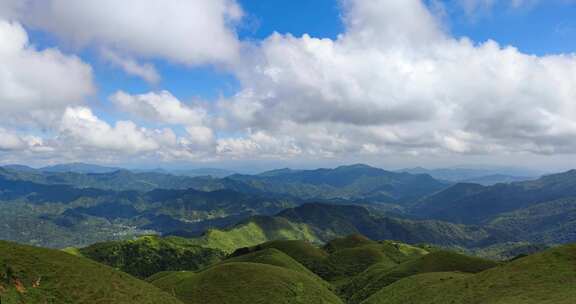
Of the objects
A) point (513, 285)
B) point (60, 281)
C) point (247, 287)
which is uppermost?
point (60, 281)

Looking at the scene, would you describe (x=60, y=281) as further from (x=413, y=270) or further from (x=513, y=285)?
(x=413, y=270)

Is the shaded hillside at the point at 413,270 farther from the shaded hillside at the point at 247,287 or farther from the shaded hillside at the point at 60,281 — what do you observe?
the shaded hillside at the point at 60,281

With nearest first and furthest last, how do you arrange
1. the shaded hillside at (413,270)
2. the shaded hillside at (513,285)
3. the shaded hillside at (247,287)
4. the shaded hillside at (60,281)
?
the shaded hillside at (60,281) → the shaded hillside at (513,285) → the shaded hillside at (247,287) → the shaded hillside at (413,270)

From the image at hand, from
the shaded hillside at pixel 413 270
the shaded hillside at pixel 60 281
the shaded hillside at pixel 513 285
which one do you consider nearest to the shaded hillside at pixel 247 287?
the shaded hillside at pixel 60 281

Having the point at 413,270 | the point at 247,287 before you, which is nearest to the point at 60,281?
the point at 247,287

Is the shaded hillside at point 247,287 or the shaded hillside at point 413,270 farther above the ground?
the shaded hillside at point 247,287

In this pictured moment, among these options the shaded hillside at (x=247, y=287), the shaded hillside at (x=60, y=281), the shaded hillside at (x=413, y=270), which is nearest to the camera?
the shaded hillside at (x=60, y=281)

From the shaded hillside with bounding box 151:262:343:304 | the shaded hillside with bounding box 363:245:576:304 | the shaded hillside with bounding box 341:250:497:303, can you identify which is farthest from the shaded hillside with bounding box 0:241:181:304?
the shaded hillside with bounding box 341:250:497:303

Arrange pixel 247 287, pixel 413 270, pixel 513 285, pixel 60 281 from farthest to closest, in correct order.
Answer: pixel 413 270
pixel 247 287
pixel 513 285
pixel 60 281
